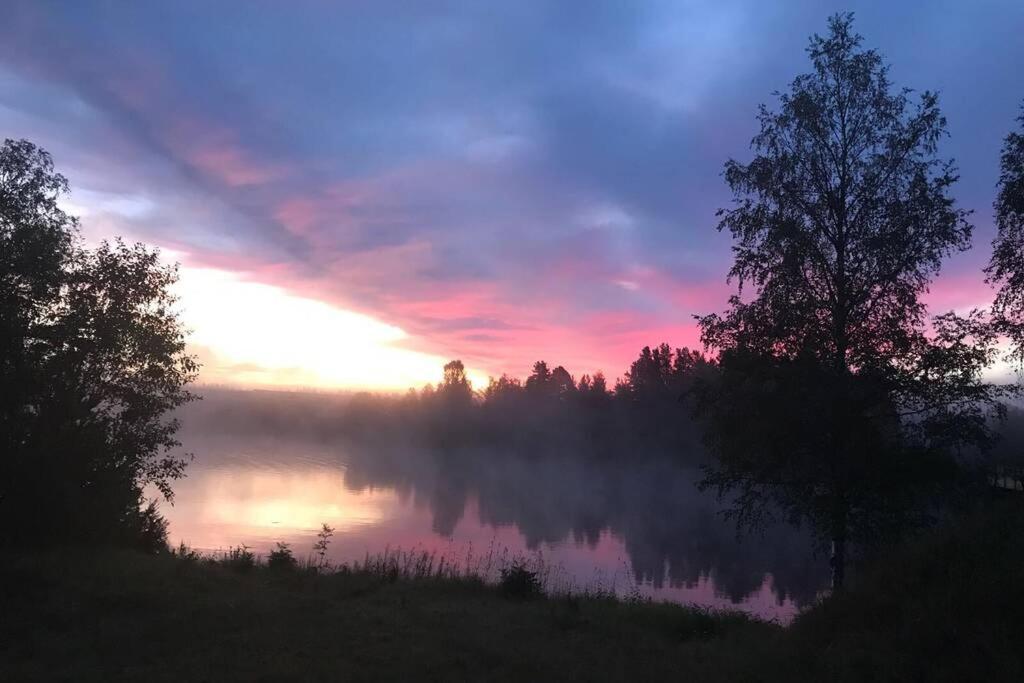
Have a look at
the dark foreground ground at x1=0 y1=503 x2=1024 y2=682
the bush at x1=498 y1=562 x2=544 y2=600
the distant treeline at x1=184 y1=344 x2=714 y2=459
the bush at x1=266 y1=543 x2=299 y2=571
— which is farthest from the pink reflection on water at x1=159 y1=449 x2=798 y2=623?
the distant treeline at x1=184 y1=344 x2=714 y2=459

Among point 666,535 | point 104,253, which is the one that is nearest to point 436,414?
point 666,535

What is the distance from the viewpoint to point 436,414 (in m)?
146

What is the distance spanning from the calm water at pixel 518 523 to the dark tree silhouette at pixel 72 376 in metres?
15.7

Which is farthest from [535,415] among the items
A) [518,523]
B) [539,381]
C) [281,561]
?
[281,561]

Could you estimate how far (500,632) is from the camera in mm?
11883

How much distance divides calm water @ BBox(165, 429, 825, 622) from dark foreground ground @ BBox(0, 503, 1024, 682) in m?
11.3

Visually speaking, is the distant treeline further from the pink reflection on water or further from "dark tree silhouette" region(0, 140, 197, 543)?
"dark tree silhouette" region(0, 140, 197, 543)

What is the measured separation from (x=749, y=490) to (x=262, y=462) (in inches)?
3238

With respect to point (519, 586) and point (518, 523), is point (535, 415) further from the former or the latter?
point (519, 586)

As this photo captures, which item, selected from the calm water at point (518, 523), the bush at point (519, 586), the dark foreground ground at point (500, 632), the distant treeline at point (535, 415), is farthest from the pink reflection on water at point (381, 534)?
the distant treeline at point (535, 415)

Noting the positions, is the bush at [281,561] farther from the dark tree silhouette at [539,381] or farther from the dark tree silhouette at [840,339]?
the dark tree silhouette at [539,381]

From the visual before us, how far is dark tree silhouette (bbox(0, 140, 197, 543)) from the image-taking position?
50.1 feet

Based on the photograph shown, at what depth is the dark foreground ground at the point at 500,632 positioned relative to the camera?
836cm

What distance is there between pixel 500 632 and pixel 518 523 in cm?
3955
